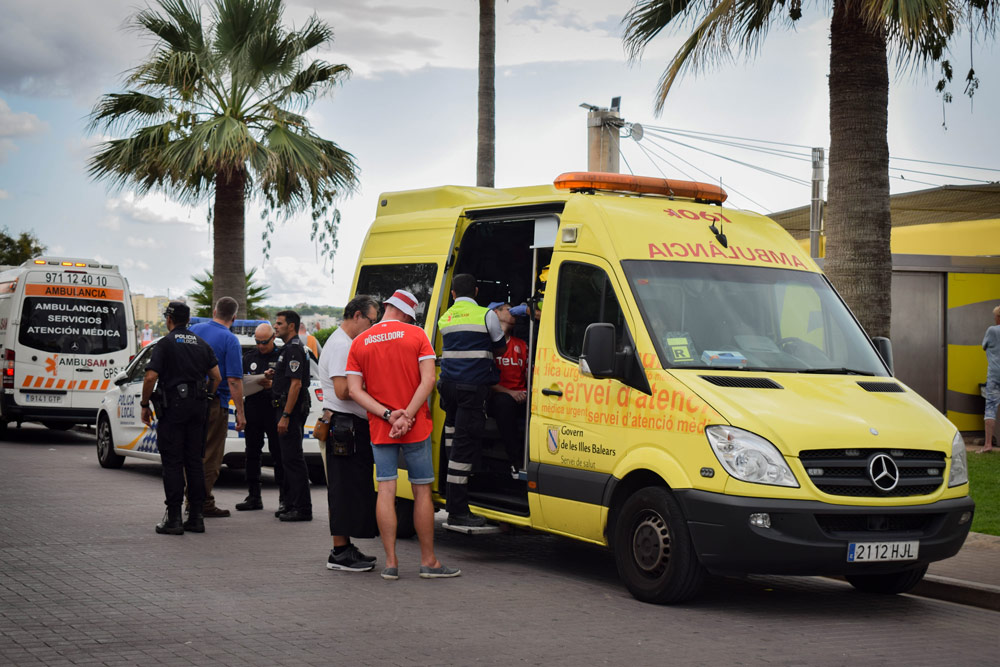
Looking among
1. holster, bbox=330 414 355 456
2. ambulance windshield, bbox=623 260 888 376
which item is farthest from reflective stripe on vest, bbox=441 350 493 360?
ambulance windshield, bbox=623 260 888 376

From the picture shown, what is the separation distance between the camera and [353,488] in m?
8.49

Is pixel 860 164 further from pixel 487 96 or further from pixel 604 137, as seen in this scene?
pixel 487 96

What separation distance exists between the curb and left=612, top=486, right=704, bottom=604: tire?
6.38ft

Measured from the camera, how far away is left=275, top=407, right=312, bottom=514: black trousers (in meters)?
10.9

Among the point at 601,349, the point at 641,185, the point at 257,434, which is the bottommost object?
the point at 257,434

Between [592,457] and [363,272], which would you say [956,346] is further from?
[592,457]

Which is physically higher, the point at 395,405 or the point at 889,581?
the point at 395,405

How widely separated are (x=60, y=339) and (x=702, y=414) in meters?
14.7

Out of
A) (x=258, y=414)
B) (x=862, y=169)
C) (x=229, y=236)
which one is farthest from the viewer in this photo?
(x=229, y=236)

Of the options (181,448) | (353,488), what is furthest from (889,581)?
(181,448)

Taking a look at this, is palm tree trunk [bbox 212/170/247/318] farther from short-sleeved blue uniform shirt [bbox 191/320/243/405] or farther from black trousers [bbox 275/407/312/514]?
black trousers [bbox 275/407/312/514]

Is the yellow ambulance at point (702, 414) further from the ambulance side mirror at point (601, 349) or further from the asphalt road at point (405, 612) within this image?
the asphalt road at point (405, 612)

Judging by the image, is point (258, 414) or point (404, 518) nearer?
point (404, 518)

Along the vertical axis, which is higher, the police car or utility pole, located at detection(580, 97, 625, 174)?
utility pole, located at detection(580, 97, 625, 174)
